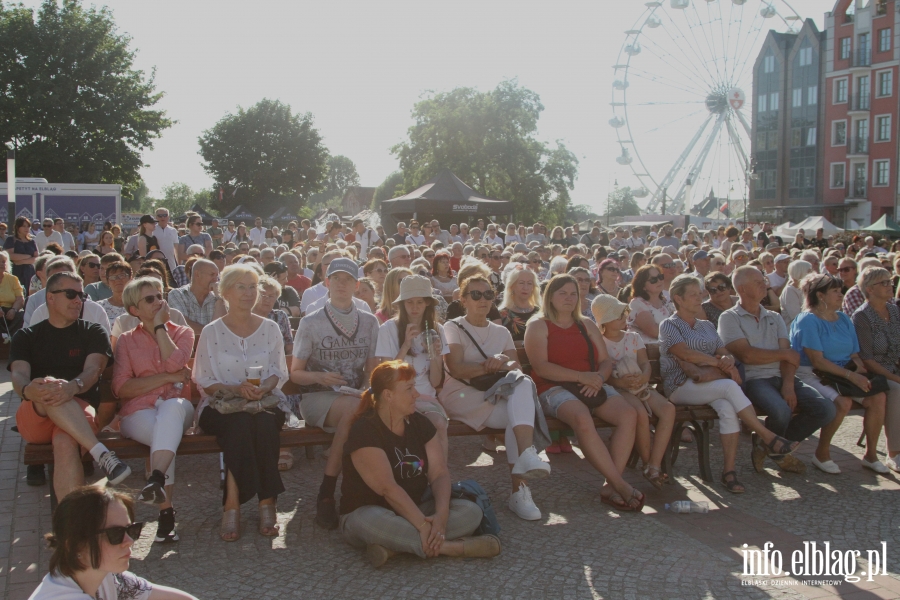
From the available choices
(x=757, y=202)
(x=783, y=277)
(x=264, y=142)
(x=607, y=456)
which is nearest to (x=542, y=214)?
(x=757, y=202)

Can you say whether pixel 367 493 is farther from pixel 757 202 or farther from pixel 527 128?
pixel 757 202

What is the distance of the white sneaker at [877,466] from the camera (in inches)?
227

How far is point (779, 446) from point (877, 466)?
37.0 inches

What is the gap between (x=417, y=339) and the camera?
5.38m

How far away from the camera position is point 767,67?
60.9m

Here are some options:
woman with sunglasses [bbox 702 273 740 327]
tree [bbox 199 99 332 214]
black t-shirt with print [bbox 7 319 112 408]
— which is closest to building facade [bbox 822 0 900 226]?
tree [bbox 199 99 332 214]

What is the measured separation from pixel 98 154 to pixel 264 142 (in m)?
26.6

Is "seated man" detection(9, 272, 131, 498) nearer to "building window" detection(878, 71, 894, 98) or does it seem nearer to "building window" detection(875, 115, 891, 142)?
"building window" detection(875, 115, 891, 142)

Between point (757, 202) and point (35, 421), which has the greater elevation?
point (757, 202)

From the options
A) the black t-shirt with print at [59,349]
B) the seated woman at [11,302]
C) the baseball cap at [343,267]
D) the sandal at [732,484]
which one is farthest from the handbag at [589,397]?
the seated woman at [11,302]

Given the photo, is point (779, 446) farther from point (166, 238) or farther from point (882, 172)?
point (882, 172)

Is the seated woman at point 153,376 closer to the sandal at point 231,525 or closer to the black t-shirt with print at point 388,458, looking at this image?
the sandal at point 231,525

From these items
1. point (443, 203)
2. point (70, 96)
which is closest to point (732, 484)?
point (443, 203)

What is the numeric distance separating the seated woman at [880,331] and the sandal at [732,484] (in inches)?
59.3
